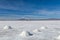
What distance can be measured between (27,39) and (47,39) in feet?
4.17

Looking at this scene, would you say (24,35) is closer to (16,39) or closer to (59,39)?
(16,39)

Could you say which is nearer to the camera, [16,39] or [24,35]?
[16,39]

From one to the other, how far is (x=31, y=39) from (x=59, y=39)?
1755 mm

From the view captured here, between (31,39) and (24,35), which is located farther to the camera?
(24,35)

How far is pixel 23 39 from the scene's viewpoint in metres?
10.0

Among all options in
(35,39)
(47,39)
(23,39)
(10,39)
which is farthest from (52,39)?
(10,39)

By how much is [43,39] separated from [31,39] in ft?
2.62

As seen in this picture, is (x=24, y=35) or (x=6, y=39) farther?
(x=24, y=35)

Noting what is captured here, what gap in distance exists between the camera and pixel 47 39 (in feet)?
33.0

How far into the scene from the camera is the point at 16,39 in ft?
32.7

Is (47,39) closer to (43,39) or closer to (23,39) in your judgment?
(43,39)

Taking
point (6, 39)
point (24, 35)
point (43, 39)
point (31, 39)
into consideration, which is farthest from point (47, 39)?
point (6, 39)

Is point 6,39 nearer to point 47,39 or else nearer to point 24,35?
point 24,35

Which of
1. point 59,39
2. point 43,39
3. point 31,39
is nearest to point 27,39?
point 31,39
